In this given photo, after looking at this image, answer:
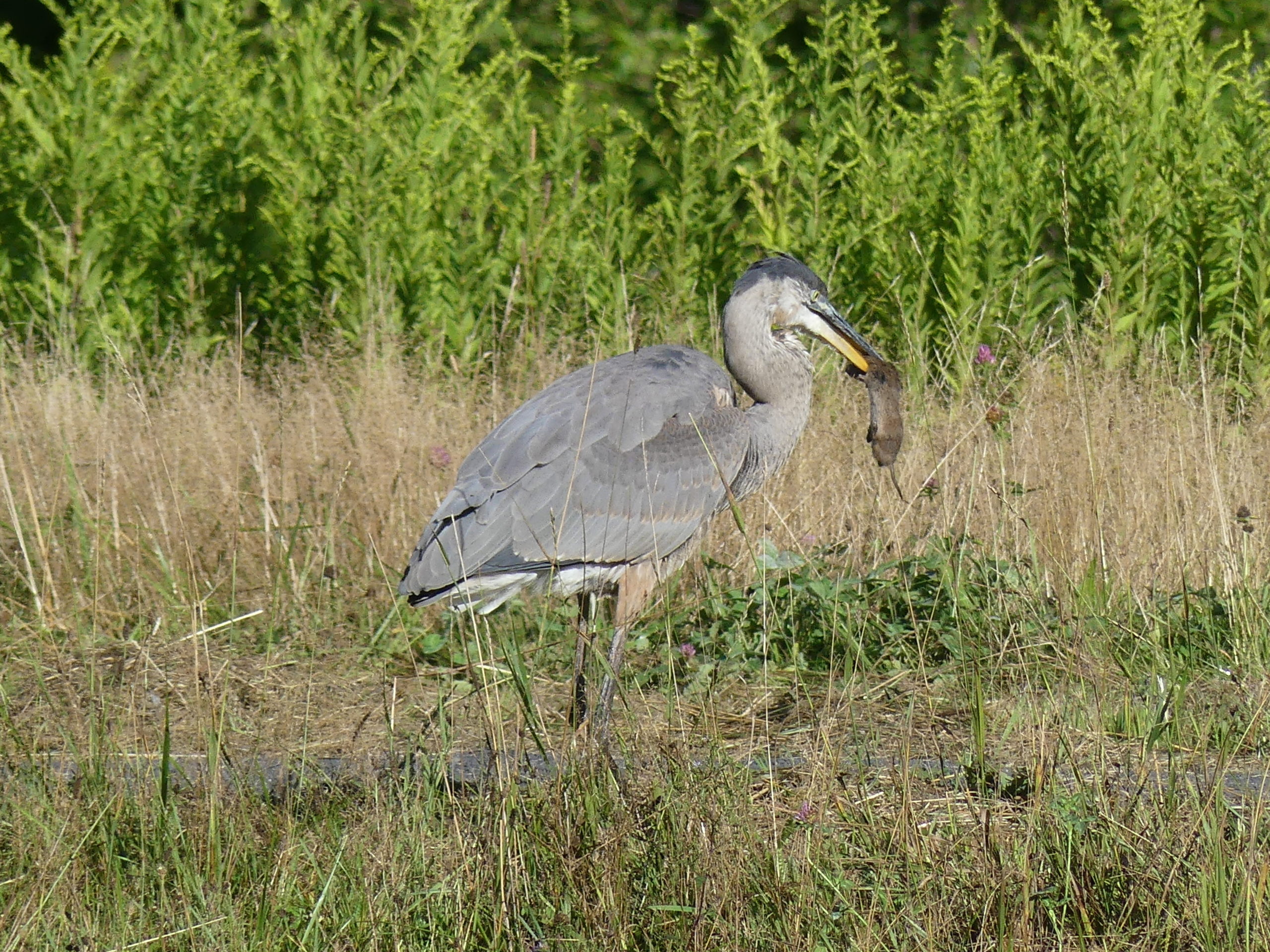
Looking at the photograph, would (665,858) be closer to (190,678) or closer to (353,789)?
(353,789)

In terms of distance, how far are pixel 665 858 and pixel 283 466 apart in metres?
3.37

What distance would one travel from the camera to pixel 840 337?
551cm

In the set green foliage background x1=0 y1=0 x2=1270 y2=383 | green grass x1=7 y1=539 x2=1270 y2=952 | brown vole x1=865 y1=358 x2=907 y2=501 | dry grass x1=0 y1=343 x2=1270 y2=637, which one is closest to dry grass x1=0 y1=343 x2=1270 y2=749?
dry grass x1=0 y1=343 x2=1270 y2=637

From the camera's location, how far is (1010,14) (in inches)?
434

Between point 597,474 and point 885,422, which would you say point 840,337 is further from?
point 597,474

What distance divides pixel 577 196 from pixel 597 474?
3426mm

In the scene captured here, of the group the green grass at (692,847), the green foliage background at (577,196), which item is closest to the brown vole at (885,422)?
the green grass at (692,847)

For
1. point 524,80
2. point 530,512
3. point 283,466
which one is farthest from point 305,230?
point 530,512

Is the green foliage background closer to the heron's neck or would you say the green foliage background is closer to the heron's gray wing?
the heron's neck

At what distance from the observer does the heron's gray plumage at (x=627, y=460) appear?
Answer: 4.82 metres

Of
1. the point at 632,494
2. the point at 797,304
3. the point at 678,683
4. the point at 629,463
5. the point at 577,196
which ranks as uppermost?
the point at 577,196

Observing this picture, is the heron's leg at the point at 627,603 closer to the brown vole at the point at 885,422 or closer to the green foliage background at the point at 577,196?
the brown vole at the point at 885,422

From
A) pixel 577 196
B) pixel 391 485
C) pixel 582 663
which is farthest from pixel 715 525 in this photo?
pixel 577 196

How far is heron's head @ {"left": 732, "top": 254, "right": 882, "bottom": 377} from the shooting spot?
5.43 metres
